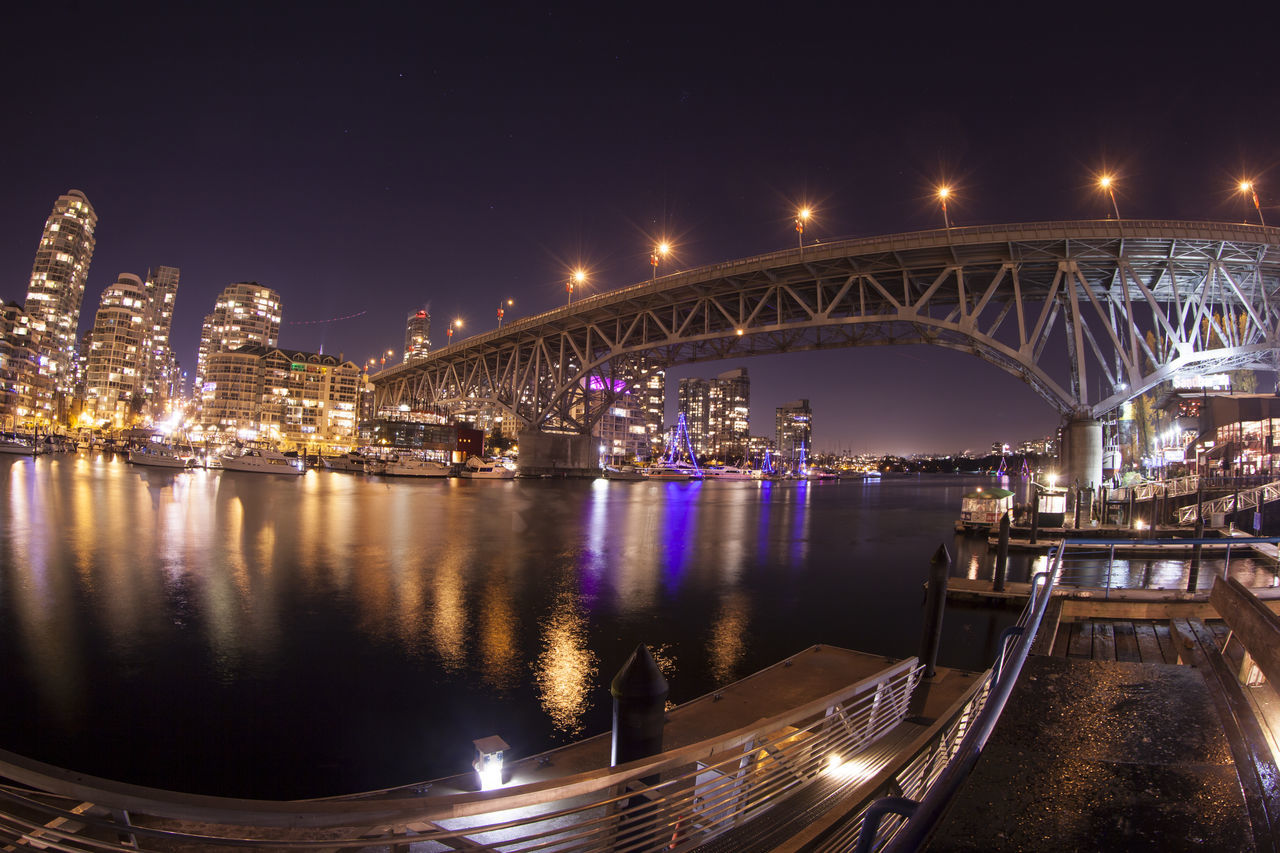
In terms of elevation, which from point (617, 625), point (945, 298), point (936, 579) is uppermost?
point (945, 298)

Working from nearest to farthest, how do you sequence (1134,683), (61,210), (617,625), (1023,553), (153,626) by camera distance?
(1134,683) → (153,626) → (617,625) → (1023,553) → (61,210)

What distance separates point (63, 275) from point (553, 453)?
17298cm

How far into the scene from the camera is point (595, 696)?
928cm

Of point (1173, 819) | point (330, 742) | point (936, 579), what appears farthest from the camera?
point (936, 579)

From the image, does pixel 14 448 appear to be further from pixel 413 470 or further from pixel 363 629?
pixel 363 629

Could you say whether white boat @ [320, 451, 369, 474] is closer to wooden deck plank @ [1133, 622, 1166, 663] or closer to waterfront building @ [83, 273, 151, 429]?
wooden deck plank @ [1133, 622, 1166, 663]

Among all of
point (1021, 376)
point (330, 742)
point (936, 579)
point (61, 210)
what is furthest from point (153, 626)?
point (61, 210)

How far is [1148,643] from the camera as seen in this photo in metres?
6.67

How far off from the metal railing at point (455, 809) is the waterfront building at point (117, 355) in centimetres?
18393

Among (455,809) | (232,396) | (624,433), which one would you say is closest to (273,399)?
(232,396)

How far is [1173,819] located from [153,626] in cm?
1507

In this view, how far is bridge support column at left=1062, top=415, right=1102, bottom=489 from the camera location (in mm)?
28875

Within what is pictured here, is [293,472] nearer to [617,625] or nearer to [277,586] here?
[277,586]

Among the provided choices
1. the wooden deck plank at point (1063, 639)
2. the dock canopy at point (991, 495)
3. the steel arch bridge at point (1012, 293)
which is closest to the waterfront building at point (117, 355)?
the steel arch bridge at point (1012, 293)
